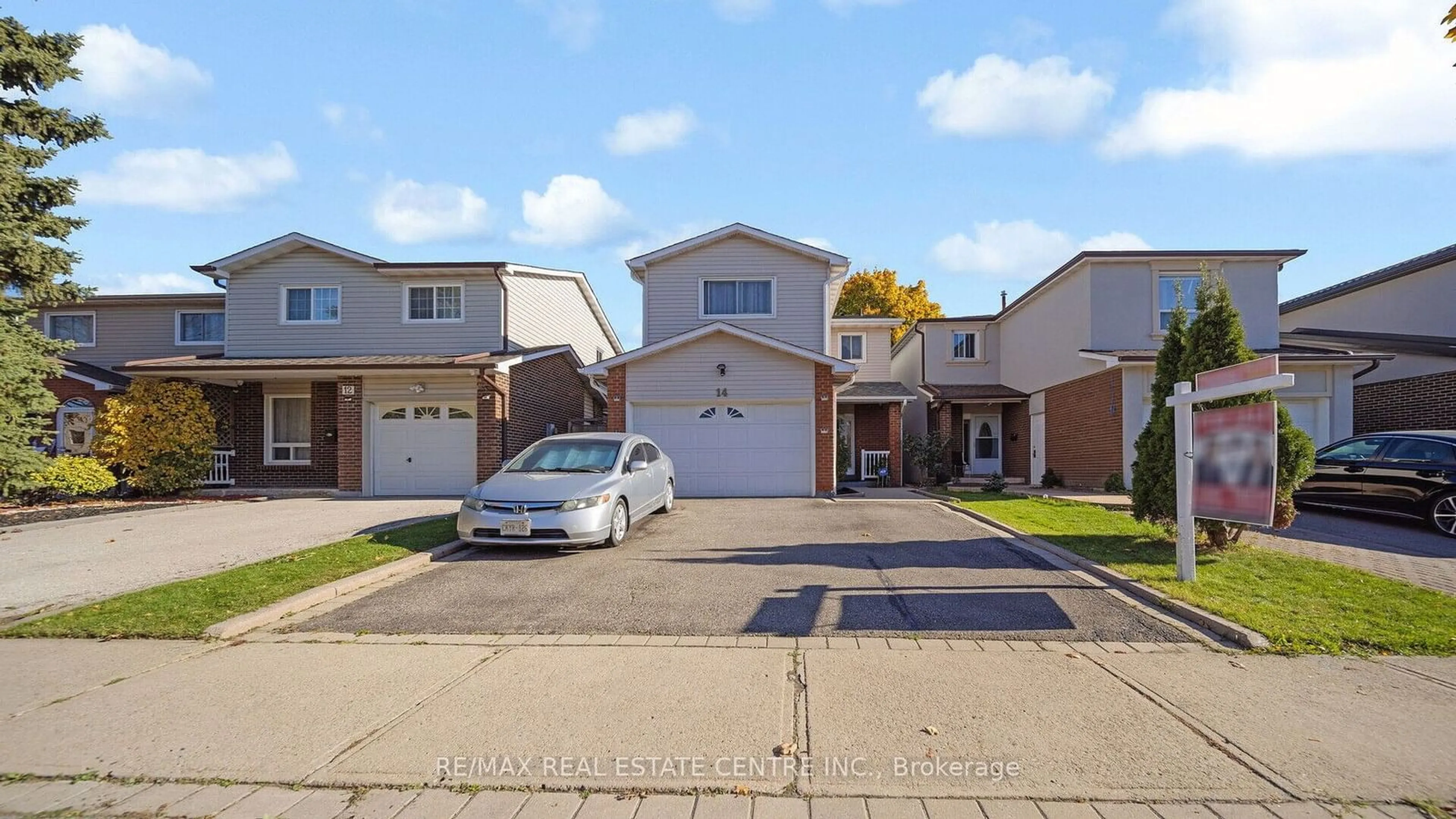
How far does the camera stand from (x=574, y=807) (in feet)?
10.3

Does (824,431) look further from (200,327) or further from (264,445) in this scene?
(200,327)

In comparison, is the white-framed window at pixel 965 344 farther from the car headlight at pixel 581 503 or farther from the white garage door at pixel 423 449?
the car headlight at pixel 581 503

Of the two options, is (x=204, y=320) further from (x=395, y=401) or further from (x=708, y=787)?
(x=708, y=787)

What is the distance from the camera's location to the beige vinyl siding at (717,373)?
16.3 meters

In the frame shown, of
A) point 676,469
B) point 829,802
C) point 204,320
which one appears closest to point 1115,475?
point 676,469

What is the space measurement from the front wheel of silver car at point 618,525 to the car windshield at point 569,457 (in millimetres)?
588

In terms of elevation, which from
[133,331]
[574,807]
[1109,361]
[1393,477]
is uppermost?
[133,331]

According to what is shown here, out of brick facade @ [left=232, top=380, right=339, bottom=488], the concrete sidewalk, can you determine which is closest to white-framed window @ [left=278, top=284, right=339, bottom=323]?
brick facade @ [left=232, top=380, right=339, bottom=488]

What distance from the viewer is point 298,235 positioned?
17.9 m

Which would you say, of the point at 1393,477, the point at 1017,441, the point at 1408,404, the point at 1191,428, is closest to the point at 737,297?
the point at 1017,441

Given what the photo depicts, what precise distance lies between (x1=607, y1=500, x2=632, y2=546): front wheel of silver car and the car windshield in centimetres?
59

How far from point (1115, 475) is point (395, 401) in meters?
17.1

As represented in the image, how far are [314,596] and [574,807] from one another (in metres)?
4.64

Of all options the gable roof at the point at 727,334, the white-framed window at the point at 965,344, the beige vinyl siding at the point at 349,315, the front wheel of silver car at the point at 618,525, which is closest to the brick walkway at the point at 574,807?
the front wheel of silver car at the point at 618,525
